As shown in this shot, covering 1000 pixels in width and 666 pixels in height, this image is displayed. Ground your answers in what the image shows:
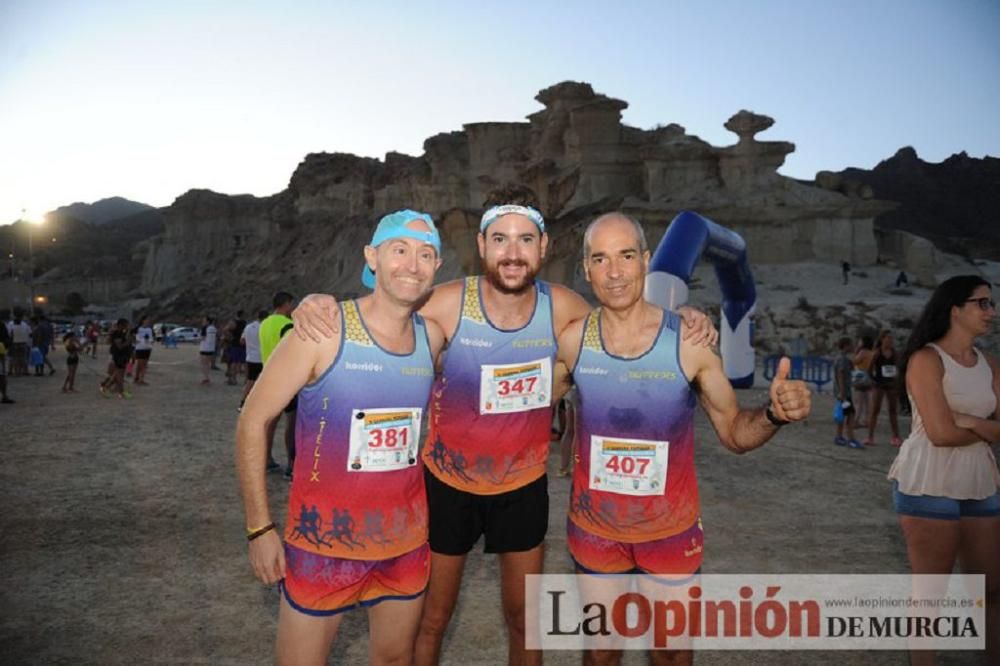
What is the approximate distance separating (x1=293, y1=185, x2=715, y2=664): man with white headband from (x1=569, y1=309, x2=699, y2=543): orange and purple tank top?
13.2 inches

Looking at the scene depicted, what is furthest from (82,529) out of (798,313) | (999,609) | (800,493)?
(798,313)

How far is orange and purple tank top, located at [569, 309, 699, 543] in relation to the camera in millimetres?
2873

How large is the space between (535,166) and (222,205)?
7198 cm

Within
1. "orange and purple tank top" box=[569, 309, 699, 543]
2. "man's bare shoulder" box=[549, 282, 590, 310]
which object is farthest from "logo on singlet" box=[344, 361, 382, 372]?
"man's bare shoulder" box=[549, 282, 590, 310]

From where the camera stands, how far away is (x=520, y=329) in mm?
3223

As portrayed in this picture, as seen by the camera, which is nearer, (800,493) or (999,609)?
(999,609)

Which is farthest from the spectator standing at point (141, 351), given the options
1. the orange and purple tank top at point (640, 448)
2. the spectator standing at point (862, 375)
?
the orange and purple tank top at point (640, 448)

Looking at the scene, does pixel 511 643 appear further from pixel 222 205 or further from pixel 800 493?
pixel 222 205

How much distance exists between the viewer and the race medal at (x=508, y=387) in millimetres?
3156

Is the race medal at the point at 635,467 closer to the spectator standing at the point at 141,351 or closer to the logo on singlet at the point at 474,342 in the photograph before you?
the logo on singlet at the point at 474,342

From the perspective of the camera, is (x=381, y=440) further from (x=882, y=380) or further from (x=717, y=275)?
→ (x=717, y=275)

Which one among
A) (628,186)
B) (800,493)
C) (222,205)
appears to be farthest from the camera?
(222,205)

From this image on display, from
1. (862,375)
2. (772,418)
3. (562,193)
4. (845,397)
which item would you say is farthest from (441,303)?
(562,193)

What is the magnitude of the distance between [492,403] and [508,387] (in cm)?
11
